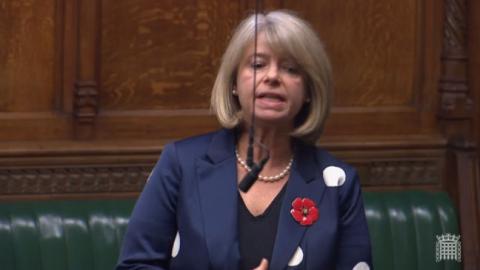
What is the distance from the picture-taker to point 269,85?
11.1ft

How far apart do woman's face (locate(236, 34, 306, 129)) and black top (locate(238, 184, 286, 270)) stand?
21cm

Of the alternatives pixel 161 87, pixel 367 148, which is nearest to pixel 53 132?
pixel 161 87

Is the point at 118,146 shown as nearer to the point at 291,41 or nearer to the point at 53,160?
the point at 53,160

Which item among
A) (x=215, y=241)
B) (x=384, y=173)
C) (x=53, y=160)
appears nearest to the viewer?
(x=215, y=241)

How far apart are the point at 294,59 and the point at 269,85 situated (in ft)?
0.31

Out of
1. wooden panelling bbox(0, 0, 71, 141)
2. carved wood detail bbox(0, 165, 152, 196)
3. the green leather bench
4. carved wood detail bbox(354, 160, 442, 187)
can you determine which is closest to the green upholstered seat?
the green leather bench

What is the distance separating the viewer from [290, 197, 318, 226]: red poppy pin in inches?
133

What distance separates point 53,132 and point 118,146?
0.75ft

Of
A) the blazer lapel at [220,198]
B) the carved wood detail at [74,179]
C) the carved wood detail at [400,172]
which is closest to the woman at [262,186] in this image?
the blazer lapel at [220,198]

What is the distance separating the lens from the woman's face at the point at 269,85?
11.1ft

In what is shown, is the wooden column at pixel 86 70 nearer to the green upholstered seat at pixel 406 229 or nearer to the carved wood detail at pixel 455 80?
the green upholstered seat at pixel 406 229

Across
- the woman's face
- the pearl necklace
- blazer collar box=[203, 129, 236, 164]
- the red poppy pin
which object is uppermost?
the woman's face

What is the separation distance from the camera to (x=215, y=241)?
3305 mm

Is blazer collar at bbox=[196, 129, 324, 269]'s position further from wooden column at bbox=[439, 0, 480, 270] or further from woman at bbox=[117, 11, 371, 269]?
wooden column at bbox=[439, 0, 480, 270]
